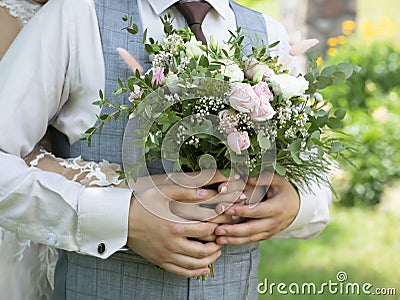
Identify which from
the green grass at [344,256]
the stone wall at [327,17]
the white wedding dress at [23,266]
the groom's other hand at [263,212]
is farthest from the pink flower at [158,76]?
the stone wall at [327,17]

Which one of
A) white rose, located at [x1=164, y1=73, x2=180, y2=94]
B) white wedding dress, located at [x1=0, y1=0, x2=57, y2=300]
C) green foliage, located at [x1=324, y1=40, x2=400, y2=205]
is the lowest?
green foliage, located at [x1=324, y1=40, x2=400, y2=205]

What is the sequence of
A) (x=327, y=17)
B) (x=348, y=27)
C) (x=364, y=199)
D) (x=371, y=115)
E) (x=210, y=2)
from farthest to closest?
1. (x=327, y=17)
2. (x=348, y=27)
3. (x=371, y=115)
4. (x=364, y=199)
5. (x=210, y=2)

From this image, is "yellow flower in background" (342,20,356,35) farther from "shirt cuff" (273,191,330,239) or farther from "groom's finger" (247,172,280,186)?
"groom's finger" (247,172,280,186)

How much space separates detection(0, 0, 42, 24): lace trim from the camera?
2555 mm

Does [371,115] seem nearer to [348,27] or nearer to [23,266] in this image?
[348,27]

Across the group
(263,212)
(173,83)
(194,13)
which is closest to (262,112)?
(173,83)

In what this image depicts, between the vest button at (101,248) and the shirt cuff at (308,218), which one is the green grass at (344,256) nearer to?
the shirt cuff at (308,218)

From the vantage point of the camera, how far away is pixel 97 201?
211 centimetres

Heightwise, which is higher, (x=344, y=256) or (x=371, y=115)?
(x=371, y=115)

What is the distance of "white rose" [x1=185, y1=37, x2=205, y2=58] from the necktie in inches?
9.3

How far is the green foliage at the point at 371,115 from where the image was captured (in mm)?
6355

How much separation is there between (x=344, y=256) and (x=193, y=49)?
3.68 m

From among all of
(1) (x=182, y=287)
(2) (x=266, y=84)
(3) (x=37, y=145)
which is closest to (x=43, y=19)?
(3) (x=37, y=145)

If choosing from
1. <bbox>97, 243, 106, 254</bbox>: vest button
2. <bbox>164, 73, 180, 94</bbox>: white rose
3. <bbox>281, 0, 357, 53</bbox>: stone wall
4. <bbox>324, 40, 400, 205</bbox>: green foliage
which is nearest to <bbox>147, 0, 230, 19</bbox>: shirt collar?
<bbox>164, 73, 180, 94</bbox>: white rose
